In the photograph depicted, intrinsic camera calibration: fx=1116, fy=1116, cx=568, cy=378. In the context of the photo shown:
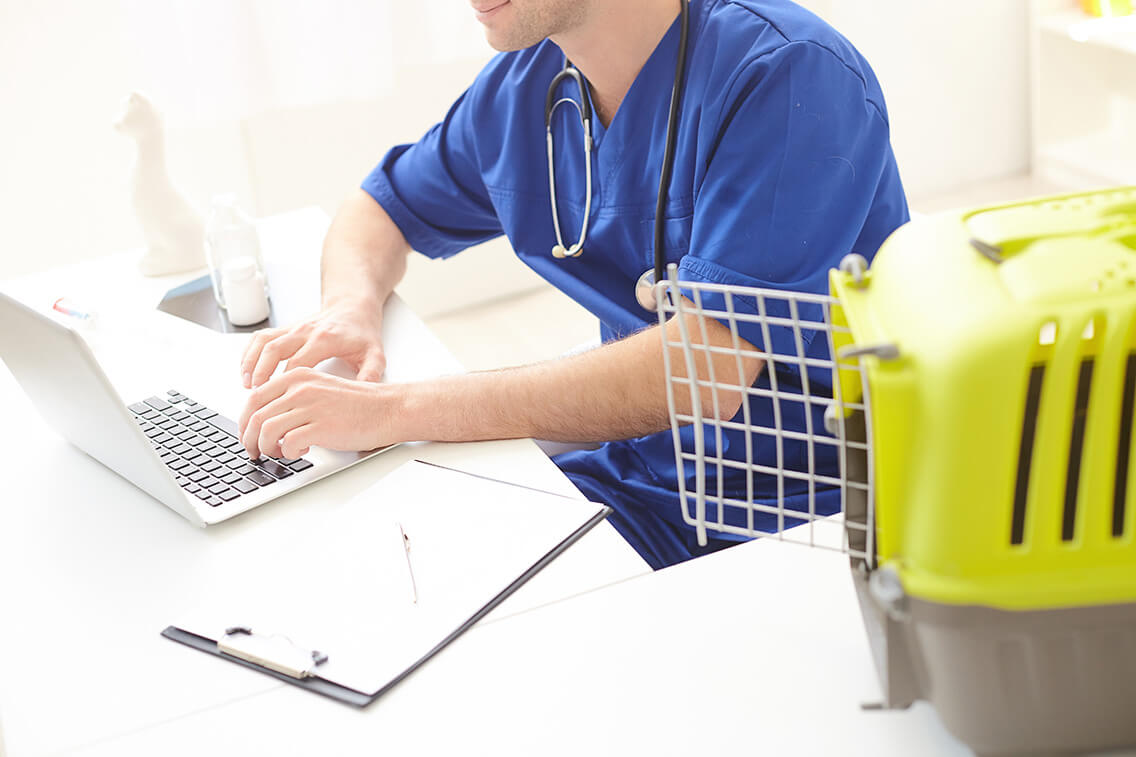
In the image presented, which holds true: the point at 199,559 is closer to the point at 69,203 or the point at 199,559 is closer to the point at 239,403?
the point at 239,403

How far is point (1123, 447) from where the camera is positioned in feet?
2.10

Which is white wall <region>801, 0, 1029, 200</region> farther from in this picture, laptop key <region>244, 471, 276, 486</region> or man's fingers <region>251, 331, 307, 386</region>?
laptop key <region>244, 471, 276, 486</region>

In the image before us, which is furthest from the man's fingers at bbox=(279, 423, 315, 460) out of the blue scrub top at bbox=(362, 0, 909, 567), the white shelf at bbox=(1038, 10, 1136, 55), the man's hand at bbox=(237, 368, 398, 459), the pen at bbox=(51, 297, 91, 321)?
the white shelf at bbox=(1038, 10, 1136, 55)

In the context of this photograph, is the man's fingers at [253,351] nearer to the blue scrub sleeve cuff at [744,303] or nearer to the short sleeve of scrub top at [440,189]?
the short sleeve of scrub top at [440,189]

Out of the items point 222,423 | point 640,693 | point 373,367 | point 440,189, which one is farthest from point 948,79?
point 640,693

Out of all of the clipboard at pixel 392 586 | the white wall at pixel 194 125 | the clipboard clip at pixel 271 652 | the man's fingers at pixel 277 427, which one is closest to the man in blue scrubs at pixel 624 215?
the man's fingers at pixel 277 427

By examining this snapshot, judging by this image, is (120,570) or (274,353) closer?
(120,570)

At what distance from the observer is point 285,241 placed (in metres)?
1.74

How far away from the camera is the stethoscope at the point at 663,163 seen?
1261 mm

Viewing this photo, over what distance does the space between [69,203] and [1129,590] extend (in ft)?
8.53

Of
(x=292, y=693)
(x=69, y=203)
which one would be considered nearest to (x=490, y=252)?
(x=69, y=203)

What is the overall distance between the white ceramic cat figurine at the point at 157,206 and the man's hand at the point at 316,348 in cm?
37

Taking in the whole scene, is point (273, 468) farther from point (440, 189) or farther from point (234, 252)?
point (440, 189)

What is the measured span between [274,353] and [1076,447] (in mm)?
921
